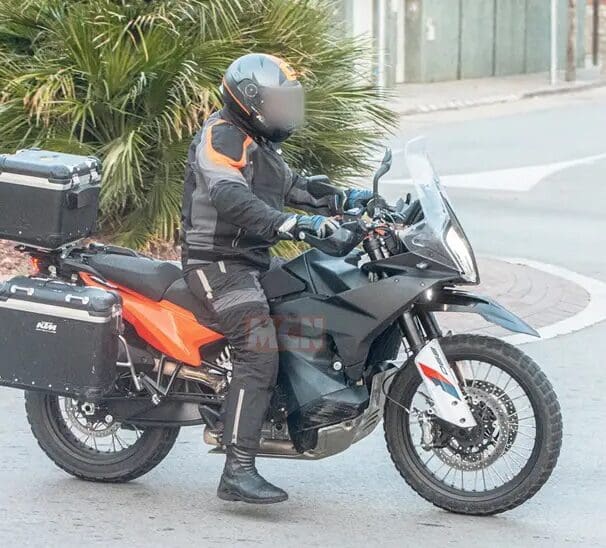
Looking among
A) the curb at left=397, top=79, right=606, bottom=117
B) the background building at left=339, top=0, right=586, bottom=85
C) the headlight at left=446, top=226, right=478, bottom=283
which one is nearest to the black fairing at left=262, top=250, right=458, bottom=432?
the headlight at left=446, top=226, right=478, bottom=283

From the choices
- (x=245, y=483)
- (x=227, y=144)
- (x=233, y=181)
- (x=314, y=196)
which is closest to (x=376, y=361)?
(x=245, y=483)

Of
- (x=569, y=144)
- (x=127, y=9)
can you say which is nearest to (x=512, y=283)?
(x=127, y=9)

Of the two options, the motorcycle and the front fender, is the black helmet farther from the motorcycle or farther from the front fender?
the front fender

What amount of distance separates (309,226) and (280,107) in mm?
535

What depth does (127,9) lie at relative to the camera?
9.73 m

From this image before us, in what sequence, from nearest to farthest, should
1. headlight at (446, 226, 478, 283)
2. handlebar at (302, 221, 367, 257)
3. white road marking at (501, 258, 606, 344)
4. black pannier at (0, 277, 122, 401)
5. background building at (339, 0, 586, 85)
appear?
handlebar at (302, 221, 367, 257) < headlight at (446, 226, 478, 283) < black pannier at (0, 277, 122, 401) < white road marking at (501, 258, 606, 344) < background building at (339, 0, 586, 85)

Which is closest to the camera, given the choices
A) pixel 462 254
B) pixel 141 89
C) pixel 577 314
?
pixel 462 254

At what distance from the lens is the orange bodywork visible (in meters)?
5.51

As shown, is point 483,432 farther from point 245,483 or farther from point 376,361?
point 245,483

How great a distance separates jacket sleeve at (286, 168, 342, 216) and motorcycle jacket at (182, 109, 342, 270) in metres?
0.20

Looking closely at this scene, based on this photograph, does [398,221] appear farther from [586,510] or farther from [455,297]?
[586,510]

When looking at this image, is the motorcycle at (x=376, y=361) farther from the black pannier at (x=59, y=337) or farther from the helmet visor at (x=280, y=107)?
the helmet visor at (x=280, y=107)

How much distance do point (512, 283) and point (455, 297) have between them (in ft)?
15.3

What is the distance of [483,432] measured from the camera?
540 centimetres
